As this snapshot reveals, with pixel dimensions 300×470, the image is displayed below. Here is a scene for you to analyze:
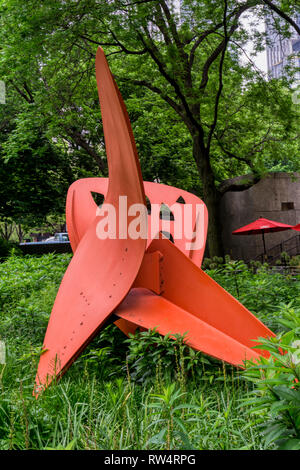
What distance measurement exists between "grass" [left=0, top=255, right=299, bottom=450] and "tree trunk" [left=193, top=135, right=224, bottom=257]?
590 cm

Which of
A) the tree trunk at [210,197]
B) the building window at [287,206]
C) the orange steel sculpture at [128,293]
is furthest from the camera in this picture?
the building window at [287,206]

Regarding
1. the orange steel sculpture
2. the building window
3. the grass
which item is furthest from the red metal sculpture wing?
the building window

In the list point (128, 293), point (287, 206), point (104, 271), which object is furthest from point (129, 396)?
point (287, 206)

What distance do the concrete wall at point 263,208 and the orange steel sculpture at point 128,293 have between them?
13.1 meters

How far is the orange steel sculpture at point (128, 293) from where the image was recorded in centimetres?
372

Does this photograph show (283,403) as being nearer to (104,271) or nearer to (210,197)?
(104,271)

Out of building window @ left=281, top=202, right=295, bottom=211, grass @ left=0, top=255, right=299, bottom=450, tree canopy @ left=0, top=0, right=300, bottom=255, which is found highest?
tree canopy @ left=0, top=0, right=300, bottom=255

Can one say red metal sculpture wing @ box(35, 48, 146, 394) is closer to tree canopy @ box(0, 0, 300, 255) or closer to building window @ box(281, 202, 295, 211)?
tree canopy @ box(0, 0, 300, 255)

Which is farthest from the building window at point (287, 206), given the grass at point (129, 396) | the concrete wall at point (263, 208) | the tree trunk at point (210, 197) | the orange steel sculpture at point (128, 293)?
the orange steel sculpture at point (128, 293)

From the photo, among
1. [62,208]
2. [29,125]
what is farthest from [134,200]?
[62,208]

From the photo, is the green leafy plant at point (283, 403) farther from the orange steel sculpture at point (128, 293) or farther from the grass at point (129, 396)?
the orange steel sculpture at point (128, 293)

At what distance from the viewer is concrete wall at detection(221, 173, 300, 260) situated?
17.0 metres

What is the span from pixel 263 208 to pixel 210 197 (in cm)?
534

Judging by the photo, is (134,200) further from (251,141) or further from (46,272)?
(251,141)
